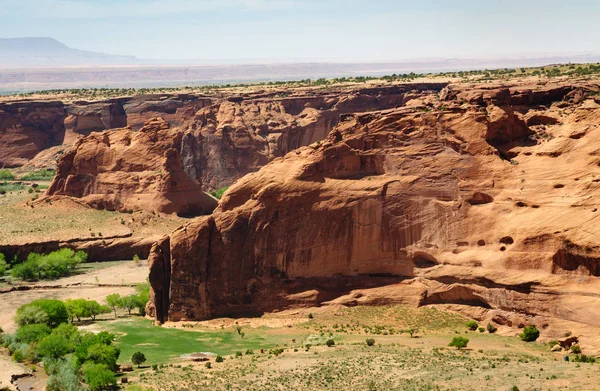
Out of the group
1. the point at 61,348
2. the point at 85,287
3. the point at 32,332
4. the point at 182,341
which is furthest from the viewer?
the point at 85,287

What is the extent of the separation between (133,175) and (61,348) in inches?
1919

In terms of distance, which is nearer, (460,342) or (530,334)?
Answer: (460,342)

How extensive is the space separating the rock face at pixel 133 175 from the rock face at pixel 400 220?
3970 cm

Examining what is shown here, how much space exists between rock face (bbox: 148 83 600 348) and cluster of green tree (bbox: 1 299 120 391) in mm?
6832

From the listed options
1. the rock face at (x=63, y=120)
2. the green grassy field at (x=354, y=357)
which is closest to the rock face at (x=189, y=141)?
the rock face at (x=63, y=120)

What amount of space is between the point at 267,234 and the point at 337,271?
4862 millimetres

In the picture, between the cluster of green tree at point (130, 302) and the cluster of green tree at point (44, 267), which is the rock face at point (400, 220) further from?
the cluster of green tree at point (44, 267)

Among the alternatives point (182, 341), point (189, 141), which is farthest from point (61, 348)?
point (189, 141)

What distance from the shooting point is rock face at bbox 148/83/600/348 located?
5953 cm

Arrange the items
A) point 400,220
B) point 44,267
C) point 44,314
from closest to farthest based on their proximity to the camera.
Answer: point 400,220
point 44,314
point 44,267

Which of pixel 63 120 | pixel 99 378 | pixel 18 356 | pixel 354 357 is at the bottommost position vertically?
pixel 18 356

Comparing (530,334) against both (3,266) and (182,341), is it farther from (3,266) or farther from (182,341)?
(3,266)

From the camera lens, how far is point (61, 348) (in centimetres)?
6225

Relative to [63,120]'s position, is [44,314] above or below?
below
